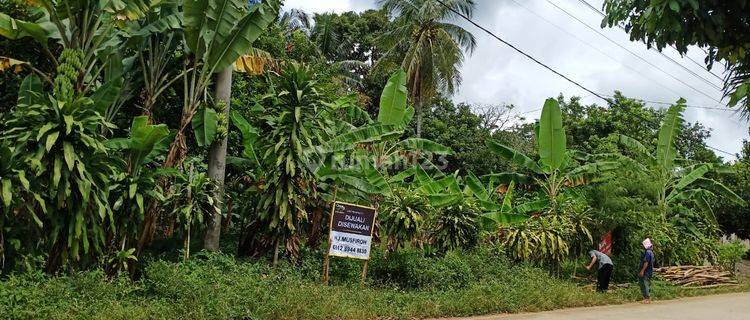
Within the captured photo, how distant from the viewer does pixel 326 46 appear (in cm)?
3172

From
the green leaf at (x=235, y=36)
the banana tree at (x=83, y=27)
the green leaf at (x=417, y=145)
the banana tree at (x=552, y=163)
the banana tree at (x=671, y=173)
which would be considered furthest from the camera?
the banana tree at (x=671, y=173)

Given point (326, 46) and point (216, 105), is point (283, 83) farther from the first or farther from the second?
point (326, 46)

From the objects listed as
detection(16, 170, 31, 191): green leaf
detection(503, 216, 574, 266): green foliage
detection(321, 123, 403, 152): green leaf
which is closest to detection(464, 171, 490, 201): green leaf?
detection(503, 216, 574, 266): green foliage

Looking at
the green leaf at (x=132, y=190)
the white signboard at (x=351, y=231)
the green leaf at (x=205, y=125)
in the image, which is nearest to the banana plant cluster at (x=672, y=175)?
the white signboard at (x=351, y=231)

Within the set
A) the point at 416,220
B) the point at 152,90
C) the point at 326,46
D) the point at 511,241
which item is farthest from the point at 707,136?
the point at 152,90

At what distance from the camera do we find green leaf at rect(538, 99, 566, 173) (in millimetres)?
15352

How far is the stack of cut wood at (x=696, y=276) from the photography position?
656 inches

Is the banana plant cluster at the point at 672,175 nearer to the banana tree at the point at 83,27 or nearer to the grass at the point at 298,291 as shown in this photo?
the grass at the point at 298,291

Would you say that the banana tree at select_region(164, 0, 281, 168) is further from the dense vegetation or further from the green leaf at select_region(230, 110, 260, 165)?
the green leaf at select_region(230, 110, 260, 165)

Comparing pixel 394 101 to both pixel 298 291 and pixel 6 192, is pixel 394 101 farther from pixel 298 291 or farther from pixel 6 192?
pixel 6 192

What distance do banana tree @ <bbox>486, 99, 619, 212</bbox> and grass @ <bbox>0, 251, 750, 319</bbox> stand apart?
11.4ft

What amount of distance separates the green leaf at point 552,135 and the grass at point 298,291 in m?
3.47

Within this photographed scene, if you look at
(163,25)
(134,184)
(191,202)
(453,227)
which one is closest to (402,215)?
(453,227)

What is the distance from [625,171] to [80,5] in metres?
14.5
